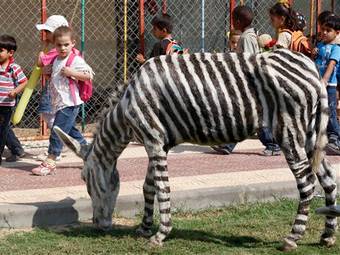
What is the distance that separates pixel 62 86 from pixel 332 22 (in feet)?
11.7

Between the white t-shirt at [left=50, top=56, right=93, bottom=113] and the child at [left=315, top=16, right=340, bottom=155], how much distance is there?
10.3ft

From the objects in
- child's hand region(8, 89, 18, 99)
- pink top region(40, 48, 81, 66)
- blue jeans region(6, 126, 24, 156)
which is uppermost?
pink top region(40, 48, 81, 66)

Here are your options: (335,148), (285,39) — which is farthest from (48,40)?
(335,148)

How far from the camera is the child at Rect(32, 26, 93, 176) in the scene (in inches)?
348

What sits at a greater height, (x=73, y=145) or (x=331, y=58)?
(x=331, y=58)

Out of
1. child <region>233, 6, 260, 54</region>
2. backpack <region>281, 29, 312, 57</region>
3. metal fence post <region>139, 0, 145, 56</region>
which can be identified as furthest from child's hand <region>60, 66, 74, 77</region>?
metal fence post <region>139, 0, 145, 56</region>

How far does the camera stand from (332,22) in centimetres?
998

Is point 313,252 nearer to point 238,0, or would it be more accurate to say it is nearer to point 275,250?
point 275,250

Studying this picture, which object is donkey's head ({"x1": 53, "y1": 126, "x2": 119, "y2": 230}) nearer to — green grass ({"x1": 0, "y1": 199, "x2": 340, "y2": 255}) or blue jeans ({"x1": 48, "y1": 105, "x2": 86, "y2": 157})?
green grass ({"x1": 0, "y1": 199, "x2": 340, "y2": 255})

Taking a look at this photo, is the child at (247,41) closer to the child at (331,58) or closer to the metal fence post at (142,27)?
the child at (331,58)

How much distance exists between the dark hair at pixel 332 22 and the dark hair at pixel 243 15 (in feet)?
3.19

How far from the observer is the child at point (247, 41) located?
10.0m

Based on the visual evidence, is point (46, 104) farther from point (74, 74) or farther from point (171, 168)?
point (171, 168)

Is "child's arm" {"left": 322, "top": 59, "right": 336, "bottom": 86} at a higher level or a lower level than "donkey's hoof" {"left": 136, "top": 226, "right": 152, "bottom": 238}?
higher
